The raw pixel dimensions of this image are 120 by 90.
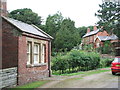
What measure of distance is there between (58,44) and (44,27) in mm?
8695

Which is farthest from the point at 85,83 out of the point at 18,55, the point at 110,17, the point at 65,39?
the point at 65,39

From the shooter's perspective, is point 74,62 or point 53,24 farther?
point 53,24

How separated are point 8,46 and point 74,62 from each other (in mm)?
9704

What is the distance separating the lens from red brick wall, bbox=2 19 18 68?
1211 centimetres

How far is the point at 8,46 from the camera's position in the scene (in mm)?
12336

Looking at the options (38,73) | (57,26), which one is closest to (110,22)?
(38,73)

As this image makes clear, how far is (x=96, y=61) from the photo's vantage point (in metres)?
24.3

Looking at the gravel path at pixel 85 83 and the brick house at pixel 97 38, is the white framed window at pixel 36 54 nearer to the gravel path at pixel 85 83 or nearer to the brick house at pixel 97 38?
the gravel path at pixel 85 83

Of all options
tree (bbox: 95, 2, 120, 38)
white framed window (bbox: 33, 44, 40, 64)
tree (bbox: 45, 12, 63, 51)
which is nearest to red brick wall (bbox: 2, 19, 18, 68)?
white framed window (bbox: 33, 44, 40, 64)

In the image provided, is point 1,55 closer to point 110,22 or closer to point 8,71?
point 8,71

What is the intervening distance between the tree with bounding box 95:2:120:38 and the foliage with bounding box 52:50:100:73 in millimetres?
5381

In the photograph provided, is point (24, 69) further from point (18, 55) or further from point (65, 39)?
point (65, 39)

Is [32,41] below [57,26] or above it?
below

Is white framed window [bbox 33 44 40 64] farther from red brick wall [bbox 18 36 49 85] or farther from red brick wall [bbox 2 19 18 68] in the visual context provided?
red brick wall [bbox 2 19 18 68]
